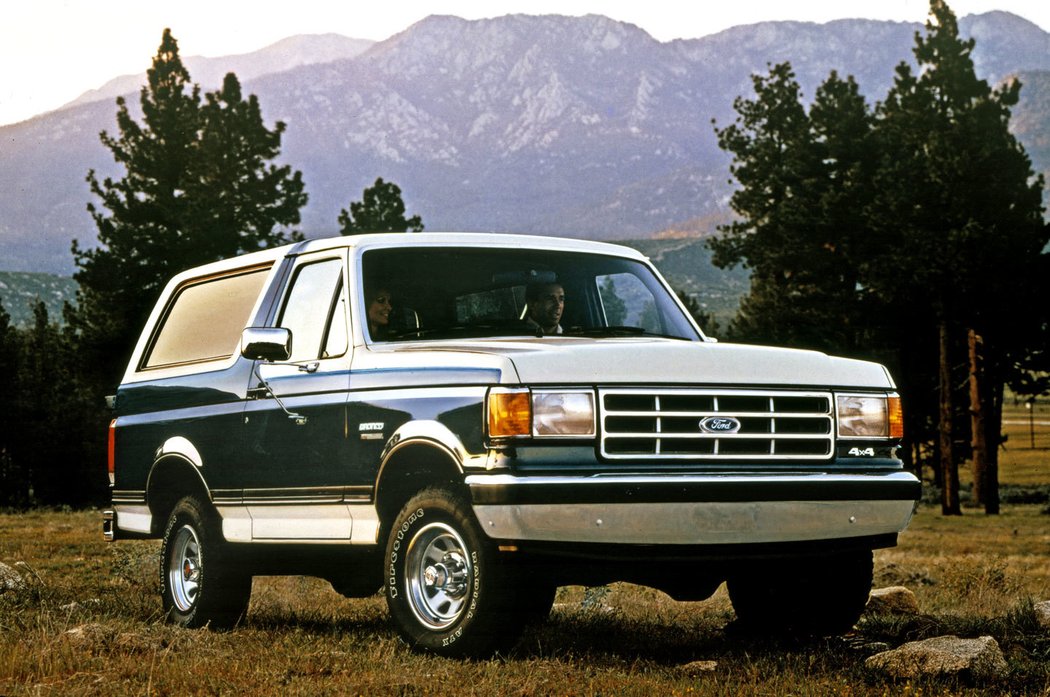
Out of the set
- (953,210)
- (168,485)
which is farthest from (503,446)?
(953,210)

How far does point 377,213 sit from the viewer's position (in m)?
51.9

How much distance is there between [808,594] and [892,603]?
8.26ft

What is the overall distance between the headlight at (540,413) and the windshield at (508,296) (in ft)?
4.53

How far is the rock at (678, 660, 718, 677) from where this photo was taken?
6645 mm

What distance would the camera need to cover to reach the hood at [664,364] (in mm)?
6348

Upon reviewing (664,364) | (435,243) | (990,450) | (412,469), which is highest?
(435,243)

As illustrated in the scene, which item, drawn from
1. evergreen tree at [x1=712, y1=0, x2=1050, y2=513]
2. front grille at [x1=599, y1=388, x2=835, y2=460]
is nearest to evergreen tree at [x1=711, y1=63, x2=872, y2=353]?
evergreen tree at [x1=712, y1=0, x2=1050, y2=513]

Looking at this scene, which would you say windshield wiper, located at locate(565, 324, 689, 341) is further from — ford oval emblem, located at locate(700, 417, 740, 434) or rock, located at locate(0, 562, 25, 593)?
rock, located at locate(0, 562, 25, 593)

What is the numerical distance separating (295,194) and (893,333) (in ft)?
69.4

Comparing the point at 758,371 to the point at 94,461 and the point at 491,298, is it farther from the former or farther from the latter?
the point at 94,461

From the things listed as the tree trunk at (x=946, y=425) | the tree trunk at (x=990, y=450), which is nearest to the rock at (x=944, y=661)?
the tree trunk at (x=946, y=425)

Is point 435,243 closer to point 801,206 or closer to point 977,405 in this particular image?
point 801,206

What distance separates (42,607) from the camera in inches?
369

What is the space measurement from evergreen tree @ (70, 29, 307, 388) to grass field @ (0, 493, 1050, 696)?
36.3m
